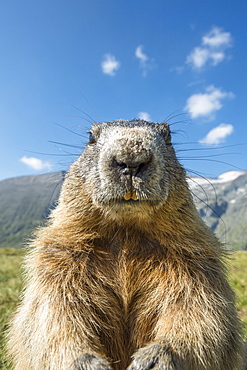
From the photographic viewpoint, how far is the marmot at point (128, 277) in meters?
2.61

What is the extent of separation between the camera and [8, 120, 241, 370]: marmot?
2.61 meters

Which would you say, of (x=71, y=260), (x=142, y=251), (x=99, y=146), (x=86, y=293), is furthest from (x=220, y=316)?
(x=99, y=146)

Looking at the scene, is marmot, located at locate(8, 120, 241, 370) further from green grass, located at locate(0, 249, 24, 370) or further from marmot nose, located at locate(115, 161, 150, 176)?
green grass, located at locate(0, 249, 24, 370)

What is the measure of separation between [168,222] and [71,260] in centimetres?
113

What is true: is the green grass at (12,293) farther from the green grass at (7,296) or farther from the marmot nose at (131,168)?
the marmot nose at (131,168)

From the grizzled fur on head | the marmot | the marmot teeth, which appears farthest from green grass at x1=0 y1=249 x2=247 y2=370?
the marmot teeth

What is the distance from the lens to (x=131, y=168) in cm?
258

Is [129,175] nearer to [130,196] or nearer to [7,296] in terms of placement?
[130,196]

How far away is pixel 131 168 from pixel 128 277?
1.24 metres

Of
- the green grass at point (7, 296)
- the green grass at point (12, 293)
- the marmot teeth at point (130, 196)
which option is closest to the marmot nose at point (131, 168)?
the marmot teeth at point (130, 196)

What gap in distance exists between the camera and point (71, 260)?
122 inches

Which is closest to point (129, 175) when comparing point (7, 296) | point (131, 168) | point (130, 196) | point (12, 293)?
point (131, 168)

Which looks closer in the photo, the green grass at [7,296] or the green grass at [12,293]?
the green grass at [7,296]

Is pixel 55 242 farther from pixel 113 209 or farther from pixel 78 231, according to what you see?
pixel 113 209
